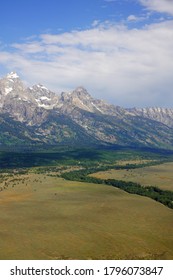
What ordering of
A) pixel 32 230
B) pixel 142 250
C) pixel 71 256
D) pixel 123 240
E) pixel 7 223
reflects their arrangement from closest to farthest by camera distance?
pixel 71 256, pixel 142 250, pixel 123 240, pixel 32 230, pixel 7 223

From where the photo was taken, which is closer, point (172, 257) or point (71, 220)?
point (172, 257)

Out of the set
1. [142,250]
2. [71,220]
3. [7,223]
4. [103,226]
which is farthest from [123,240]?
[7,223]

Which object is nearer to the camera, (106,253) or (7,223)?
(106,253)

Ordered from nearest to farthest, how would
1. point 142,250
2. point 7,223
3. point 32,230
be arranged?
point 142,250 → point 32,230 → point 7,223
